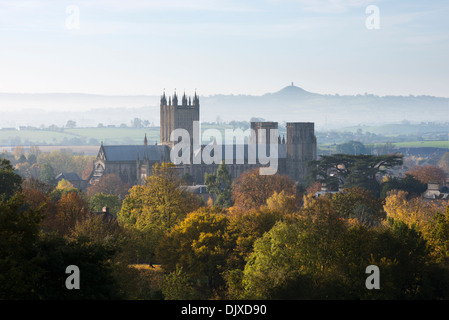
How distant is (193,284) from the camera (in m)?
55.2

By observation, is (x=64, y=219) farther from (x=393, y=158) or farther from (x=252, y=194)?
(x=393, y=158)

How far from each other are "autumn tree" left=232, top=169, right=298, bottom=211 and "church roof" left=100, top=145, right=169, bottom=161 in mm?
51820

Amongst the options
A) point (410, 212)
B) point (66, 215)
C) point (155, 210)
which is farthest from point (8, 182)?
point (410, 212)

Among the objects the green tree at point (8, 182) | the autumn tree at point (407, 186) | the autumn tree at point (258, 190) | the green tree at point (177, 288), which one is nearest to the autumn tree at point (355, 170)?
the autumn tree at point (407, 186)

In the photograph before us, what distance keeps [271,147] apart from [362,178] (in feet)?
193

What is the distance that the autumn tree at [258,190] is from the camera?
342ft

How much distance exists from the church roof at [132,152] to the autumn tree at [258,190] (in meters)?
51.8

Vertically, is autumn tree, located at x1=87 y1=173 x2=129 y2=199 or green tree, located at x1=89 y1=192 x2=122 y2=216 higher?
green tree, located at x1=89 y1=192 x2=122 y2=216

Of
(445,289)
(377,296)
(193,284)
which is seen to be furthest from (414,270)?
(193,284)

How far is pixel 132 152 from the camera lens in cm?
16838

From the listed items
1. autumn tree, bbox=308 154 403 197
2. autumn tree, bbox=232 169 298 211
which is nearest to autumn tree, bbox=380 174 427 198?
autumn tree, bbox=308 154 403 197

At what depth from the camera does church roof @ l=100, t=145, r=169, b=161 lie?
16725 cm

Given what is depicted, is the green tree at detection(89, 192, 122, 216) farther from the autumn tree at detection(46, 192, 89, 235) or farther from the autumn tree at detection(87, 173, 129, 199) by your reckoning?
the autumn tree at detection(87, 173, 129, 199)

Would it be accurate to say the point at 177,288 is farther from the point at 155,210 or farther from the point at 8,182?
the point at 155,210
